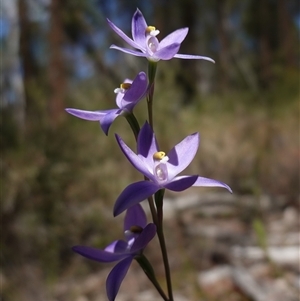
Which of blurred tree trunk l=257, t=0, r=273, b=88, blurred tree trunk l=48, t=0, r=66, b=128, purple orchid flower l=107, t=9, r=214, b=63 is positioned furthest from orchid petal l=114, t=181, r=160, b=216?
blurred tree trunk l=257, t=0, r=273, b=88

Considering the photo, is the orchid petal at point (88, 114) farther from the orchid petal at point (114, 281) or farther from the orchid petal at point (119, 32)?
the orchid petal at point (114, 281)

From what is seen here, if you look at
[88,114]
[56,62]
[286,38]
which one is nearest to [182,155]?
[88,114]

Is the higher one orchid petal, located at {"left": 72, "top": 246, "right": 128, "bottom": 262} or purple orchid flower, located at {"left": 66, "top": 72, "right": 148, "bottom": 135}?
purple orchid flower, located at {"left": 66, "top": 72, "right": 148, "bottom": 135}

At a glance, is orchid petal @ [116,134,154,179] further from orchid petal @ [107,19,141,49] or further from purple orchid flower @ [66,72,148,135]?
orchid petal @ [107,19,141,49]

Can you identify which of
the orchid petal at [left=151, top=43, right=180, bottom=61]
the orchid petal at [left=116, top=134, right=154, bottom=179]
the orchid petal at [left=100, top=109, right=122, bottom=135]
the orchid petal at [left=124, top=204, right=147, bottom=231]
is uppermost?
the orchid petal at [left=151, top=43, right=180, bottom=61]

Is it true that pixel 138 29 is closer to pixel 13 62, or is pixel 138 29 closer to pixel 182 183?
pixel 182 183

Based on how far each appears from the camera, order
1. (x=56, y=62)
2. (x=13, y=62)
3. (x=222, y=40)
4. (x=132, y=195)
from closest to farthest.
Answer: (x=132, y=195) → (x=56, y=62) → (x=13, y=62) → (x=222, y=40)

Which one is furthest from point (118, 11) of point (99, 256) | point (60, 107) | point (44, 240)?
point (99, 256)
